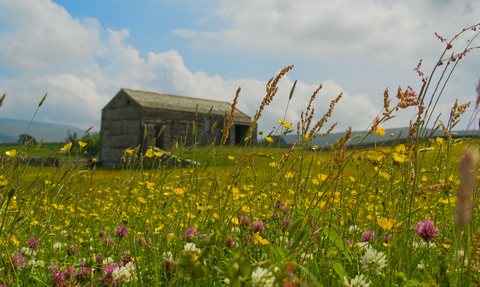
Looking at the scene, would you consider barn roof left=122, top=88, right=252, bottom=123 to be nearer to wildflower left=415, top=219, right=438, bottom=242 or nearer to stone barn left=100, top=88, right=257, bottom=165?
stone barn left=100, top=88, right=257, bottom=165

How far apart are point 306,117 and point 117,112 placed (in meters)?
22.3

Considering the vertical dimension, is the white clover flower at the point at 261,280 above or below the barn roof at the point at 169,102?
below

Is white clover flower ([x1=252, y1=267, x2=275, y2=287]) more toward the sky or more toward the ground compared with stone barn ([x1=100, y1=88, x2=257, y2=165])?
more toward the ground

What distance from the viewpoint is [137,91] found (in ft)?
76.9

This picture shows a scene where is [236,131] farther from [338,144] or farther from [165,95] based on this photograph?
[338,144]

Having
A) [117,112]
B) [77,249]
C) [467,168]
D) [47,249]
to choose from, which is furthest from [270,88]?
[117,112]

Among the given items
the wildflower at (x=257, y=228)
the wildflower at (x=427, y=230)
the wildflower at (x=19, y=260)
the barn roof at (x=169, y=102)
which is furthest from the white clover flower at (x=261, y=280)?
the barn roof at (x=169, y=102)

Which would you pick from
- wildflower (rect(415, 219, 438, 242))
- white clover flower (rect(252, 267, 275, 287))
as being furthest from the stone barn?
white clover flower (rect(252, 267, 275, 287))

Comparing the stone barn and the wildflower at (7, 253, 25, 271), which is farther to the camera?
the stone barn

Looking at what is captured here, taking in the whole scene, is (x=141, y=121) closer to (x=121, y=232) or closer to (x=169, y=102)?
(x=169, y=102)

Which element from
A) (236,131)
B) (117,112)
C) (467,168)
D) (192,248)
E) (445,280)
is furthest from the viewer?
(236,131)

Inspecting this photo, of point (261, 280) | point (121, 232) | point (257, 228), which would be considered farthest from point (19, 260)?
point (261, 280)

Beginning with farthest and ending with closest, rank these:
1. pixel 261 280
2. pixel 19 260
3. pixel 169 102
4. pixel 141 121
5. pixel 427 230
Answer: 1. pixel 169 102
2. pixel 141 121
3. pixel 19 260
4. pixel 427 230
5. pixel 261 280

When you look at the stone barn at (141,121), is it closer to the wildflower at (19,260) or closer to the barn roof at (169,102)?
the barn roof at (169,102)
